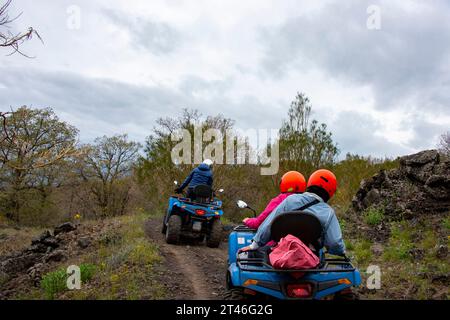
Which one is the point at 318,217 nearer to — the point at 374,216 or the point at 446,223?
the point at 446,223

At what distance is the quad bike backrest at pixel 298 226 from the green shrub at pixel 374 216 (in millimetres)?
6949

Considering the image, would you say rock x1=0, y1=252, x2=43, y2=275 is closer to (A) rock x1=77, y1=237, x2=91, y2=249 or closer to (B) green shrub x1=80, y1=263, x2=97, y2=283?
(A) rock x1=77, y1=237, x2=91, y2=249

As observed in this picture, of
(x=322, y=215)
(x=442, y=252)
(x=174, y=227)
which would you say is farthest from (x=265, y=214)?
(x=174, y=227)

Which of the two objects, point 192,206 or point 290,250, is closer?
point 290,250

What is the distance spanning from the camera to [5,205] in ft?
96.2

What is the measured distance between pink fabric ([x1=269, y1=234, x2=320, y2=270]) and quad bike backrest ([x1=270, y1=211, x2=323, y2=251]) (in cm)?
11

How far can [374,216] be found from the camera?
1077 cm

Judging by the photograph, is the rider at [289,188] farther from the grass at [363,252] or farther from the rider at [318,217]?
the grass at [363,252]

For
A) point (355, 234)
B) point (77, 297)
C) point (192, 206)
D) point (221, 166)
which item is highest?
point (221, 166)

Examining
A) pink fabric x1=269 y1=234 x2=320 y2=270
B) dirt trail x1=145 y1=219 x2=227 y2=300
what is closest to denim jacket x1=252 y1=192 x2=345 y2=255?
pink fabric x1=269 y1=234 x2=320 y2=270

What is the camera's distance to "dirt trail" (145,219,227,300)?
6.74 m
